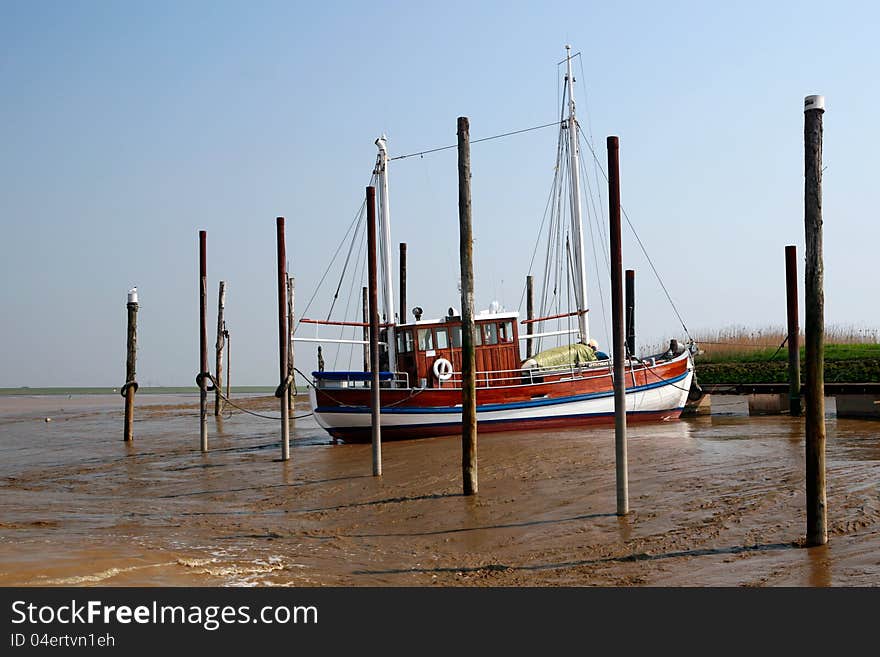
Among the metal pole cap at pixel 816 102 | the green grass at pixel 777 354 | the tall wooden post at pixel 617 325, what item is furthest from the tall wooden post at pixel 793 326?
the metal pole cap at pixel 816 102

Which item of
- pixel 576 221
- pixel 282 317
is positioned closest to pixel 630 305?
pixel 576 221

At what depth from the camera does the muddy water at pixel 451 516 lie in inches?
289

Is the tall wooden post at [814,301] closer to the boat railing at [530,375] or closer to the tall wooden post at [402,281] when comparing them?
the boat railing at [530,375]

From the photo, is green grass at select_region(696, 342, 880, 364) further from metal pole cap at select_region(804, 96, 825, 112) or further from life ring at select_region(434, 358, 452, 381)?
metal pole cap at select_region(804, 96, 825, 112)

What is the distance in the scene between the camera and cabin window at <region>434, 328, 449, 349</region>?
2081 centimetres

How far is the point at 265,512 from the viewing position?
11.2 m

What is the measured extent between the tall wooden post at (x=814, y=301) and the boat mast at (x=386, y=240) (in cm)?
1325

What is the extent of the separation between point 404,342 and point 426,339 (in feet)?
1.75

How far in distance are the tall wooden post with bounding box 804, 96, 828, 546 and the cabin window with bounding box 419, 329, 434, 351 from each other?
520 inches
